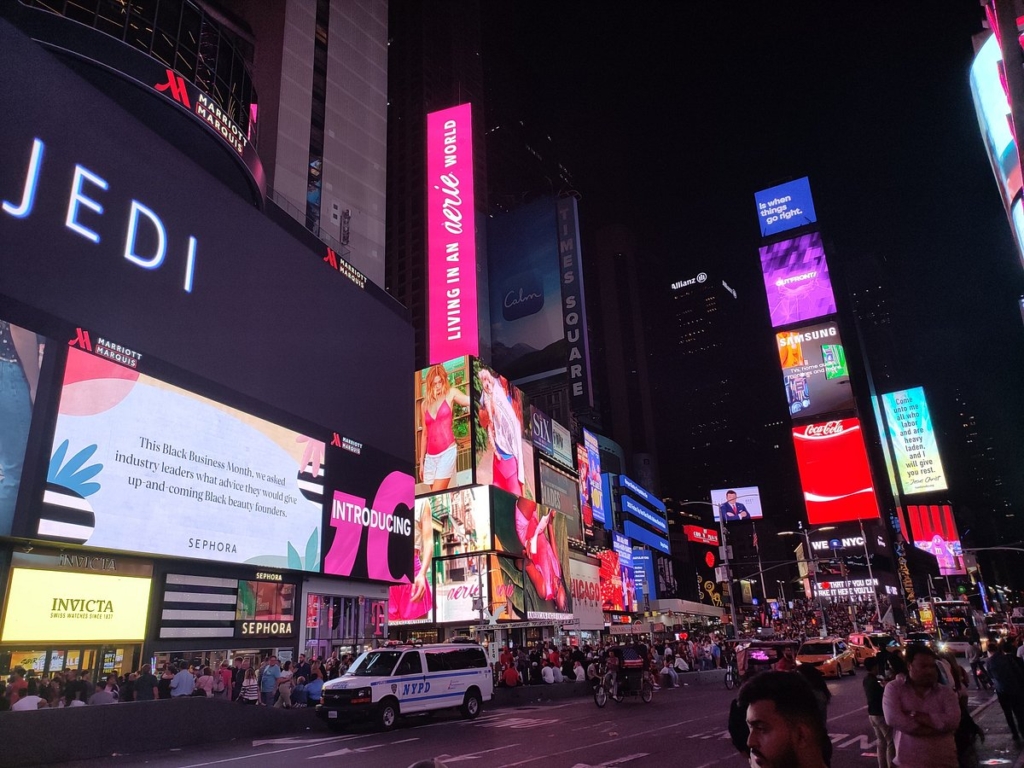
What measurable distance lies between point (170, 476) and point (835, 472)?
8226 centimetres

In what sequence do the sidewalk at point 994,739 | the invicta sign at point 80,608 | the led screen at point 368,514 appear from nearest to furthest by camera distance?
the sidewalk at point 994,739
the invicta sign at point 80,608
the led screen at point 368,514

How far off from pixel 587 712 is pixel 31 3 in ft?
90.5

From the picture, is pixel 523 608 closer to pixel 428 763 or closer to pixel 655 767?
pixel 655 767

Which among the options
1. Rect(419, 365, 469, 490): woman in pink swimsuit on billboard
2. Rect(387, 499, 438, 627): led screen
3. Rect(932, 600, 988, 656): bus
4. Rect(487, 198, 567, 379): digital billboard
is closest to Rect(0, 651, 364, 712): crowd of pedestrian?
Rect(387, 499, 438, 627): led screen

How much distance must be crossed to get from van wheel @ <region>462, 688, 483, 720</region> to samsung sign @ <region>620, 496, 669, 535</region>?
63.0 metres

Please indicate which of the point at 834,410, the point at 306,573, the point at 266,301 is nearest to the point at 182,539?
the point at 306,573

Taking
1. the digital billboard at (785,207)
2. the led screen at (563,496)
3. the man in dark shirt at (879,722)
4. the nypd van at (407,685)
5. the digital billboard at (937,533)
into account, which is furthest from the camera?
the digital billboard at (937,533)

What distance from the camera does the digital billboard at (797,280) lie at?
90.6 meters

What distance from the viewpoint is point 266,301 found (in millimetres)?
25641

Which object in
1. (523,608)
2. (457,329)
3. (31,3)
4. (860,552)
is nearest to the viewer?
(31,3)

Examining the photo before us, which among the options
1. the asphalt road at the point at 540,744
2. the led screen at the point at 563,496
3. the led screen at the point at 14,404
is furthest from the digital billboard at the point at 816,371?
the led screen at the point at 14,404

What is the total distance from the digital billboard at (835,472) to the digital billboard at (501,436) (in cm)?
4999

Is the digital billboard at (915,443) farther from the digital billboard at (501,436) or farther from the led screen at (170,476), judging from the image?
the led screen at (170,476)

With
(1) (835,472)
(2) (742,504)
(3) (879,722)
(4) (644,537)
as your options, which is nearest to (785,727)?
(3) (879,722)
